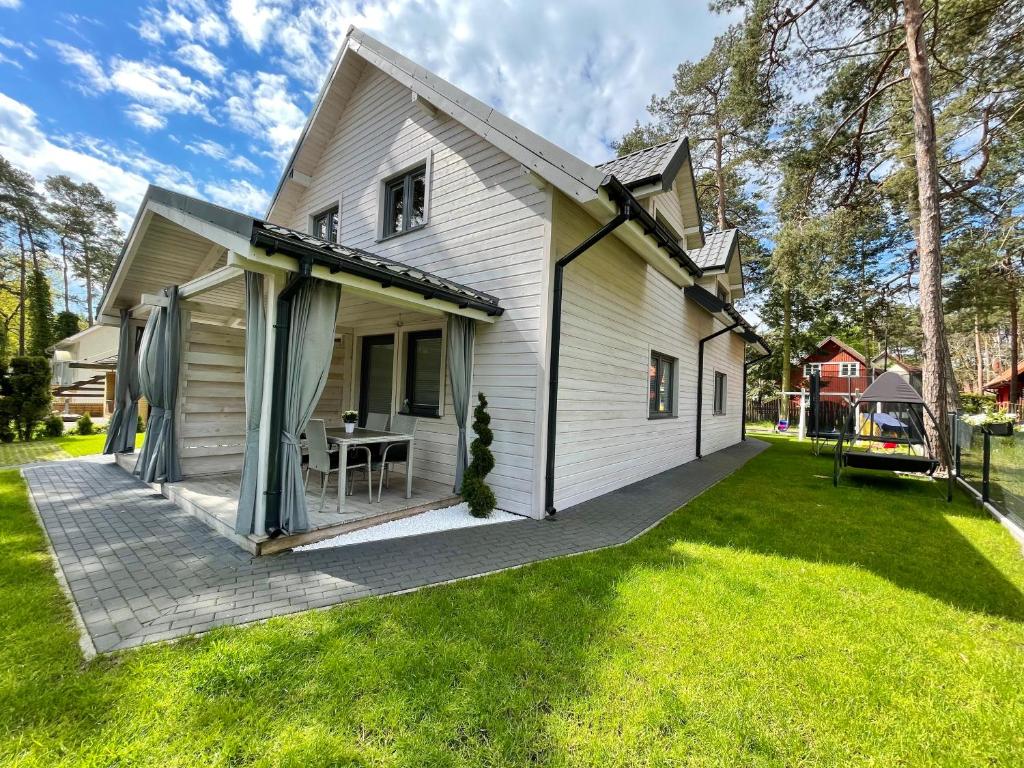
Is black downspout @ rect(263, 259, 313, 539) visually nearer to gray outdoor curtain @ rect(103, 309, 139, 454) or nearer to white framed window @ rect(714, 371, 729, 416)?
gray outdoor curtain @ rect(103, 309, 139, 454)

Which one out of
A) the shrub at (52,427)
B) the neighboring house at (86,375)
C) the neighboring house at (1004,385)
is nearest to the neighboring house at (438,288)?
the shrub at (52,427)

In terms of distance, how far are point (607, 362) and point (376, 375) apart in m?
4.01

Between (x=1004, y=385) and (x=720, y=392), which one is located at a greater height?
(x=1004, y=385)

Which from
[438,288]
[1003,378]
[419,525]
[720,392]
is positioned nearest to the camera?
[419,525]

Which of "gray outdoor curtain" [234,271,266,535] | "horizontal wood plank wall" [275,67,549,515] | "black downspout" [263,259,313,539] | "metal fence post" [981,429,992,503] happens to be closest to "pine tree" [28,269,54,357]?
"horizontal wood plank wall" [275,67,549,515]

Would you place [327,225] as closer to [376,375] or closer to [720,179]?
[376,375]

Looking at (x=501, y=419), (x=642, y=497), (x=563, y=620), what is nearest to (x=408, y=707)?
(x=563, y=620)

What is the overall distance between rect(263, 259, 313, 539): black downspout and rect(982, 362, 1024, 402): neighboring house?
34187 millimetres

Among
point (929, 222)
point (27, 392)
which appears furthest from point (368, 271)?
point (27, 392)

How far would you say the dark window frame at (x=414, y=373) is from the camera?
620 centimetres

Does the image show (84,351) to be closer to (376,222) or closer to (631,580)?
(376,222)

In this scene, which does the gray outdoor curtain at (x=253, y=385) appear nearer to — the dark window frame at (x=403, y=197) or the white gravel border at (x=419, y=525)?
the white gravel border at (x=419, y=525)

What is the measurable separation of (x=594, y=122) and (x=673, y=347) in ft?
27.9

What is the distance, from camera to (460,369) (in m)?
5.38
